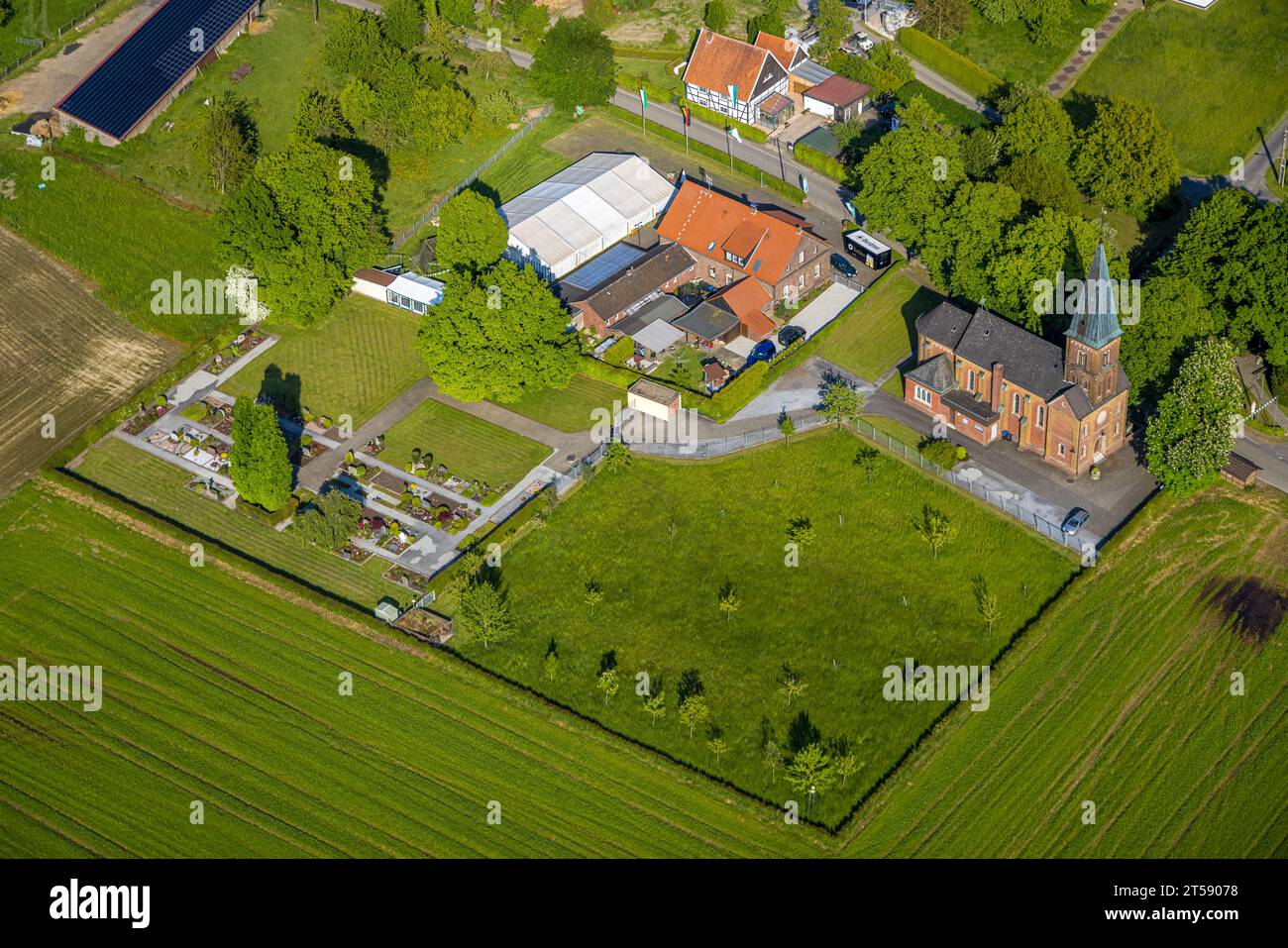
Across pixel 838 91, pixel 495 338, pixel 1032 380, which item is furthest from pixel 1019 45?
pixel 495 338

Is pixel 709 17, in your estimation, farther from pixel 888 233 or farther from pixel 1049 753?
pixel 1049 753

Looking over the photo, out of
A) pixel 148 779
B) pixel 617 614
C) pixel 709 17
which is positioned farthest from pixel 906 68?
pixel 148 779

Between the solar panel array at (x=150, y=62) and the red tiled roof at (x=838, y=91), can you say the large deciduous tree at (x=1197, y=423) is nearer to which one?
the red tiled roof at (x=838, y=91)

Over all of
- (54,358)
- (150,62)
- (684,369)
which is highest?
(150,62)

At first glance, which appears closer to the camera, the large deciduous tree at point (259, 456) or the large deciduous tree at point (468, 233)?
the large deciduous tree at point (259, 456)

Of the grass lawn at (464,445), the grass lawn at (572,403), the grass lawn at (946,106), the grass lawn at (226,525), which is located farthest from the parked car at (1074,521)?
the grass lawn at (946,106)

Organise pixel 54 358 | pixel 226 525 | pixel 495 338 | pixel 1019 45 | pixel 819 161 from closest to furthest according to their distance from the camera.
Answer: pixel 226 525 < pixel 495 338 < pixel 54 358 < pixel 819 161 < pixel 1019 45

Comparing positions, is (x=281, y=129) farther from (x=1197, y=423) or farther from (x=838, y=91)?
(x=1197, y=423)

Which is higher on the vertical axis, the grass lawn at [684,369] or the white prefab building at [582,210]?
the white prefab building at [582,210]
